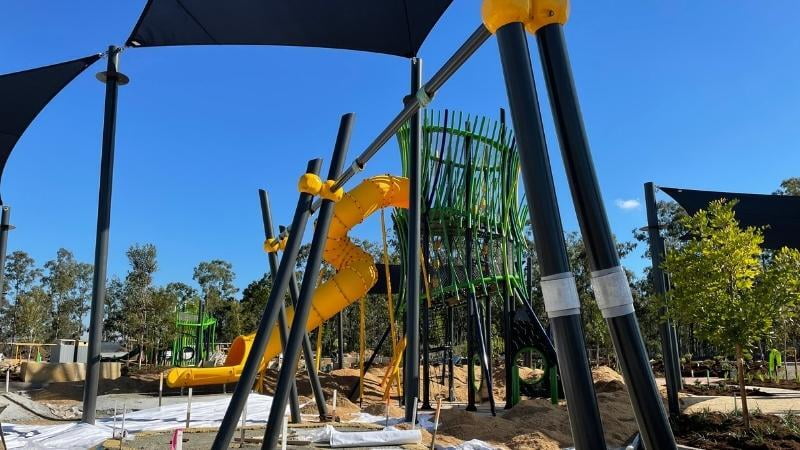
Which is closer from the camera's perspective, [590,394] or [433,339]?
[590,394]

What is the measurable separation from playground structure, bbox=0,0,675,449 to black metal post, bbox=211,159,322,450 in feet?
0.03

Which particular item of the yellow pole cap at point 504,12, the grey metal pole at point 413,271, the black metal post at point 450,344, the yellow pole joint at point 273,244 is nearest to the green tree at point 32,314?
the black metal post at point 450,344

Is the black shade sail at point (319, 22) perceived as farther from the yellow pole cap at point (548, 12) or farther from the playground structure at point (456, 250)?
the playground structure at point (456, 250)

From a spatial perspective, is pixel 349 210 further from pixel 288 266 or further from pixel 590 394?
pixel 590 394

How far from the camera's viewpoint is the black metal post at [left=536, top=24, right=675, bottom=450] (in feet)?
4.89

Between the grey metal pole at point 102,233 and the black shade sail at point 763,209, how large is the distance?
10.4m

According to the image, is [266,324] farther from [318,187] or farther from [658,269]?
[658,269]

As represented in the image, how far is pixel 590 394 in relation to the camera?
1.54 m

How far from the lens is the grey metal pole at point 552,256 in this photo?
5.03 ft

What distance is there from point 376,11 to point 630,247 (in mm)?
40894

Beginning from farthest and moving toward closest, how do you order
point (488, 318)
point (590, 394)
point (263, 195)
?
point (488, 318)
point (263, 195)
point (590, 394)

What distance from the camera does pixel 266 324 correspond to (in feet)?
15.8

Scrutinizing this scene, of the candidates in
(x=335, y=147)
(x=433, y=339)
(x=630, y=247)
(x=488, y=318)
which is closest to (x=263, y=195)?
(x=335, y=147)

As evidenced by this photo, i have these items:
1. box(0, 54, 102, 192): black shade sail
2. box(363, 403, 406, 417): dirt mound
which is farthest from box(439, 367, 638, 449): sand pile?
box(0, 54, 102, 192): black shade sail
